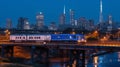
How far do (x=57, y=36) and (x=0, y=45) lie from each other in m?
16.0

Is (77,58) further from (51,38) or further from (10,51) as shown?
(10,51)

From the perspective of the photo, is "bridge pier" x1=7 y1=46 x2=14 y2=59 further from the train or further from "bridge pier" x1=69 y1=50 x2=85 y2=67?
"bridge pier" x1=69 y1=50 x2=85 y2=67

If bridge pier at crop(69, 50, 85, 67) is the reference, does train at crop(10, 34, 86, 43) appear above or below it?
above

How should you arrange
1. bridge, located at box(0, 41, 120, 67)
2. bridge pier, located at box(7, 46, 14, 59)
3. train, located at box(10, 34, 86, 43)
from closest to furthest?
bridge, located at box(0, 41, 120, 67) < train, located at box(10, 34, 86, 43) < bridge pier, located at box(7, 46, 14, 59)

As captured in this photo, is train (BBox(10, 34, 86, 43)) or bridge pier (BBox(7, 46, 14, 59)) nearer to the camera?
train (BBox(10, 34, 86, 43))

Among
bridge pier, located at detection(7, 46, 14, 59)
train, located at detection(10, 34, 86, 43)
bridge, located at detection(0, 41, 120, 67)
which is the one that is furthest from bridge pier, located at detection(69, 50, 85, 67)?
bridge pier, located at detection(7, 46, 14, 59)

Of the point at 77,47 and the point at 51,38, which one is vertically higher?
the point at 51,38

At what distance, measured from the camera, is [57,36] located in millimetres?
139875

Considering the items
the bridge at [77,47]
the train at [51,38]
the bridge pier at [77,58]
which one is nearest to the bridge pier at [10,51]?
the bridge at [77,47]

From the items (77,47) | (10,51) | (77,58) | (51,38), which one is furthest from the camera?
(10,51)

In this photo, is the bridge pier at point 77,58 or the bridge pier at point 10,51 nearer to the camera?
the bridge pier at point 77,58

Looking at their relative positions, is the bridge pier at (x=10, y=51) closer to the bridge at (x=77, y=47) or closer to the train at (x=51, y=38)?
the bridge at (x=77, y=47)


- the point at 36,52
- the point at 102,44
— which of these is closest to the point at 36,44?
the point at 36,52

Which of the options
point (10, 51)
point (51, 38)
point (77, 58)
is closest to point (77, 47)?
point (77, 58)
